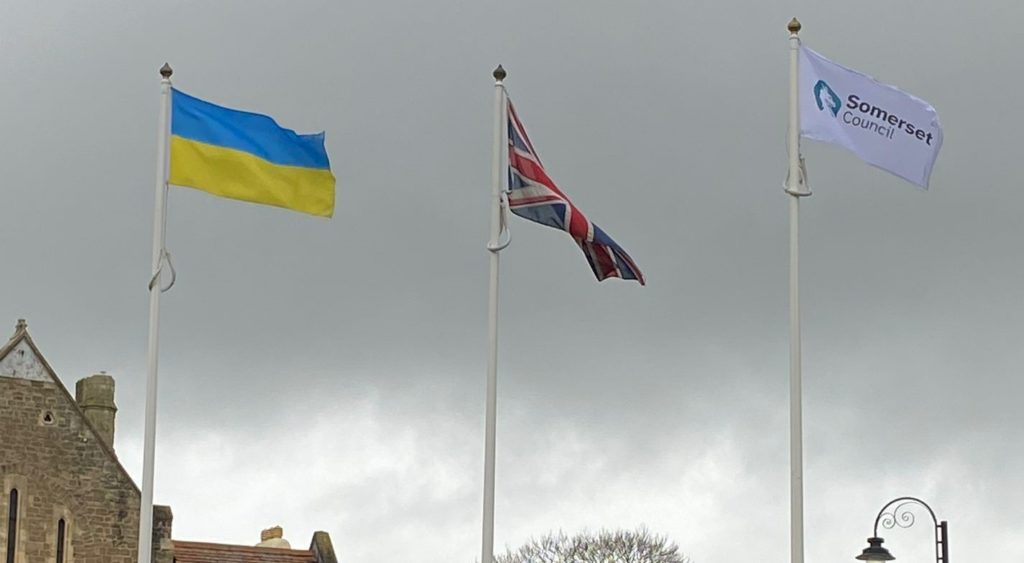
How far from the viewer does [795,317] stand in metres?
32.9

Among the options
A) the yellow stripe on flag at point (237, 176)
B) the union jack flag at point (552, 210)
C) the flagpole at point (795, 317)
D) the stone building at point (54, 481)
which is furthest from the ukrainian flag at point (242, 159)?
the stone building at point (54, 481)

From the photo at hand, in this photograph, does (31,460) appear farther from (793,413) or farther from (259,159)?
(793,413)

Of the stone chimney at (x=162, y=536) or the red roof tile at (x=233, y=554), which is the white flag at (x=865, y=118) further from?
the red roof tile at (x=233, y=554)

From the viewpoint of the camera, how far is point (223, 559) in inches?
2152

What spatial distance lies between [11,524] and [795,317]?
23.3 meters

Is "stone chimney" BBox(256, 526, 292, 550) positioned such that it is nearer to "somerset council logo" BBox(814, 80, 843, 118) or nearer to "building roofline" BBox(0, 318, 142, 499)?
"building roofline" BBox(0, 318, 142, 499)

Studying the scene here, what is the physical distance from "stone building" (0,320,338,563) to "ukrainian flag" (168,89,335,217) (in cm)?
1744

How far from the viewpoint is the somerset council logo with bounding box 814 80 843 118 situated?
3412cm

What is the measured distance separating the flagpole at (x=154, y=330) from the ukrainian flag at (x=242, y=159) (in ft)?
0.60

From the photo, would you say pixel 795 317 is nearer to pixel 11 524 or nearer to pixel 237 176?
pixel 237 176

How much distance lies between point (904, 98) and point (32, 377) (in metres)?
23.3

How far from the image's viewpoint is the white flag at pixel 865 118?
112ft

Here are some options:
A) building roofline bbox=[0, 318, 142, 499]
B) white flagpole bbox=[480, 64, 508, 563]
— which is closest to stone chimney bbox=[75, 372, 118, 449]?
building roofline bbox=[0, 318, 142, 499]

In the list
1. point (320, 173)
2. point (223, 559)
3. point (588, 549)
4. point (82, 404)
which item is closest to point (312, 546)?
point (223, 559)
